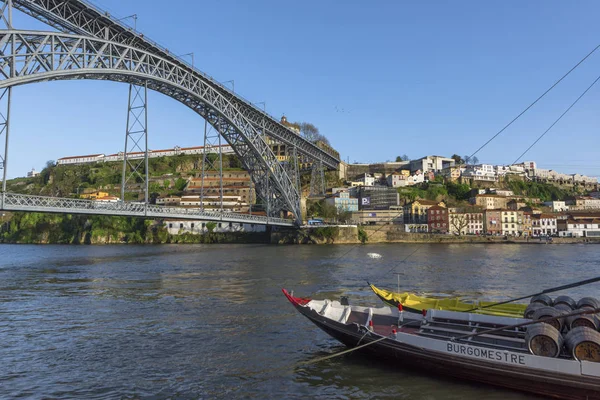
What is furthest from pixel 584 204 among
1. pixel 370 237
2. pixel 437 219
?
pixel 370 237

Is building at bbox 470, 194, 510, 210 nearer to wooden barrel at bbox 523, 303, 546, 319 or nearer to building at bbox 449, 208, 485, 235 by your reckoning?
building at bbox 449, 208, 485, 235

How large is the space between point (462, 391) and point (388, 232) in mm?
64691

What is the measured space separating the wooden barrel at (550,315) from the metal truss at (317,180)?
245 feet

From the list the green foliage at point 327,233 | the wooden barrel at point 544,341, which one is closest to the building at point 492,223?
the green foliage at point 327,233

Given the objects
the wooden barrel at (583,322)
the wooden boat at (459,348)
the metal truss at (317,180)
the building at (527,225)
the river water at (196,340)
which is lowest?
the river water at (196,340)

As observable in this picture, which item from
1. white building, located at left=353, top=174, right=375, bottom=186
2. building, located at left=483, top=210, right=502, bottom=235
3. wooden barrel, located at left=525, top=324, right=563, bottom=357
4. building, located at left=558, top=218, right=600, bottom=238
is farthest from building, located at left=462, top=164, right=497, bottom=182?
wooden barrel, located at left=525, top=324, right=563, bottom=357

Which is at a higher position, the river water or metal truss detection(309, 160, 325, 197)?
metal truss detection(309, 160, 325, 197)

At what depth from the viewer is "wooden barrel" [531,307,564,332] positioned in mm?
9016

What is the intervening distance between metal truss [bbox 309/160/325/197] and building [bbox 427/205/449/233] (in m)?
20.9

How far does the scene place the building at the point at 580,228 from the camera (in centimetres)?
7769

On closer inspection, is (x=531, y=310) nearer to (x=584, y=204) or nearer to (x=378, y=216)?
(x=378, y=216)

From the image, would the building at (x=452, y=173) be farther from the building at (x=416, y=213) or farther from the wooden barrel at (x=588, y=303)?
the wooden barrel at (x=588, y=303)

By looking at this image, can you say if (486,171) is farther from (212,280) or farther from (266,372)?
(266,372)

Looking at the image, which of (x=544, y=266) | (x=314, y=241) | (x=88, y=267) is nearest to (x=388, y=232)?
(x=314, y=241)
